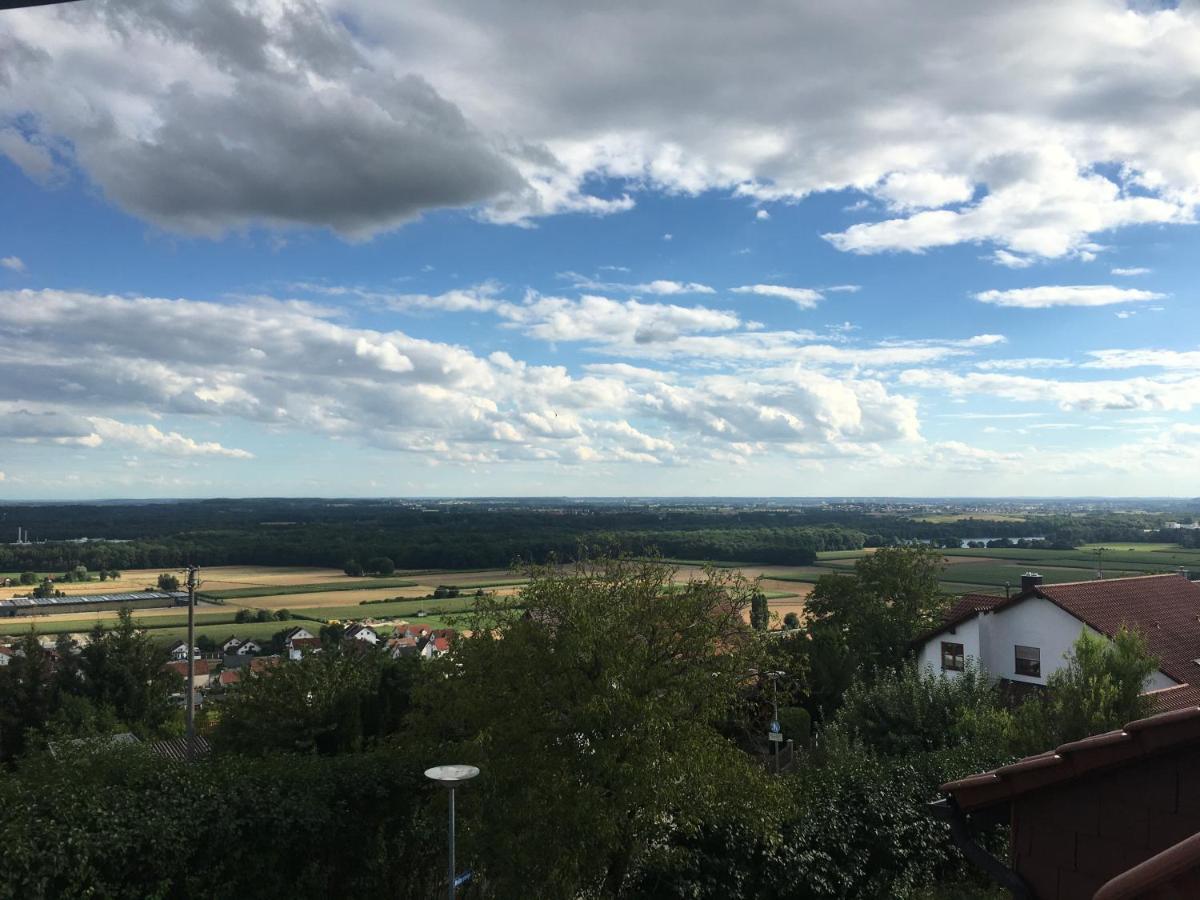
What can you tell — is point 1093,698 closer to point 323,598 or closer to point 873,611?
point 873,611

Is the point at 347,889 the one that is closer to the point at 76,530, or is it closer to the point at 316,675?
the point at 316,675

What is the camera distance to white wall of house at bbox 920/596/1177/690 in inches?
1098

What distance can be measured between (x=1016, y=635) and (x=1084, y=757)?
88.3 feet

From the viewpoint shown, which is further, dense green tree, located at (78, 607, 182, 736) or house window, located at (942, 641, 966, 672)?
dense green tree, located at (78, 607, 182, 736)

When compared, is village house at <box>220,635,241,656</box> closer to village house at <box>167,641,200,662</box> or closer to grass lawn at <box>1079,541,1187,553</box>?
village house at <box>167,641,200,662</box>

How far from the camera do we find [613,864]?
41.2 feet

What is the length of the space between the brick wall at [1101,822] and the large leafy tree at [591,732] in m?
5.88

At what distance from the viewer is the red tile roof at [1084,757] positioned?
5.20 metres

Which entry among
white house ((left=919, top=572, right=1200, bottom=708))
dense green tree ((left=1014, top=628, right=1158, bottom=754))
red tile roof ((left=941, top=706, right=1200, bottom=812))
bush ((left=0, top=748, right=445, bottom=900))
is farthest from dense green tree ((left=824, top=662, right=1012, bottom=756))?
red tile roof ((left=941, top=706, right=1200, bottom=812))

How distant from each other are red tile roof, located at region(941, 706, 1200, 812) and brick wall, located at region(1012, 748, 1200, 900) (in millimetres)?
139

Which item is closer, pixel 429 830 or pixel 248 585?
pixel 429 830

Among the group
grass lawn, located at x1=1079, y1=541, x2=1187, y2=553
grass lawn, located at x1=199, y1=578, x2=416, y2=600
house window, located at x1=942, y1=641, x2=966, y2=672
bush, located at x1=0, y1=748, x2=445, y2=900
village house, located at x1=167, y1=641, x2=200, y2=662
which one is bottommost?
village house, located at x1=167, y1=641, x2=200, y2=662

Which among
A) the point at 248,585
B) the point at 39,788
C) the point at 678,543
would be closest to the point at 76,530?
the point at 248,585

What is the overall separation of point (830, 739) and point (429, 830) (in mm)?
11324
